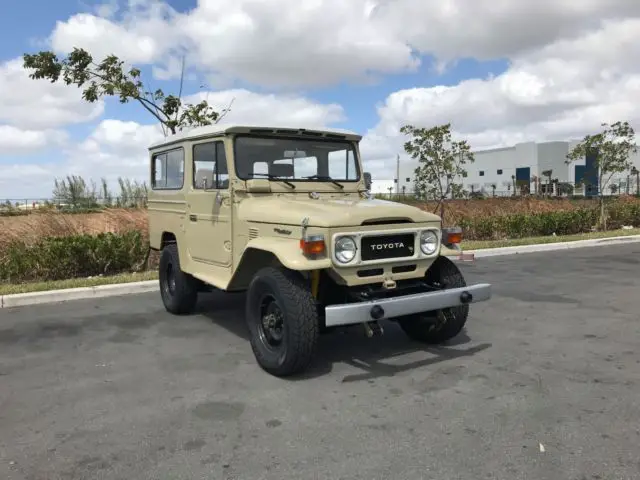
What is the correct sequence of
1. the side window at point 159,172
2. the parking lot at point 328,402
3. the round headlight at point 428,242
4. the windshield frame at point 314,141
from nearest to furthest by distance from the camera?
the parking lot at point 328,402 → the round headlight at point 428,242 → the windshield frame at point 314,141 → the side window at point 159,172

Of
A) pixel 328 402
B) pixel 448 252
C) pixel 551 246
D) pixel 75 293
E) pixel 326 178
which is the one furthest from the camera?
pixel 551 246

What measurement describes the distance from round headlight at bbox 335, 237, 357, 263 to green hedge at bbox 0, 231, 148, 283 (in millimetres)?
6602

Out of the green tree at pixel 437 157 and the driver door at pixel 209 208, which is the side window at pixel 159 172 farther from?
the green tree at pixel 437 157

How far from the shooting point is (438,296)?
452cm

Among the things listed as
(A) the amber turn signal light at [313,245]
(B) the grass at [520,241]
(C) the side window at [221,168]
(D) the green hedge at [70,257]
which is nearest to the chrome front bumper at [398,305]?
(A) the amber turn signal light at [313,245]

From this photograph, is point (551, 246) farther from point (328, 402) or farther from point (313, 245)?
point (328, 402)

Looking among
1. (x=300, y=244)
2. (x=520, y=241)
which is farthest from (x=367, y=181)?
(x=520, y=241)

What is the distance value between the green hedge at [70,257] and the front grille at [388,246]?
21.7 feet

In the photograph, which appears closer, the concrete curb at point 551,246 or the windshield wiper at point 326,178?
the windshield wiper at point 326,178

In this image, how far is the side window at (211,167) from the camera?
18.1 ft

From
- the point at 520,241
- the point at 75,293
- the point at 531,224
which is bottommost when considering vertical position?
the point at 75,293

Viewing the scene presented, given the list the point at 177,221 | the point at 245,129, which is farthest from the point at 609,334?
the point at 177,221

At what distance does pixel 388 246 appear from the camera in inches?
183

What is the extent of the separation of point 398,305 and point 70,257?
7116 millimetres
